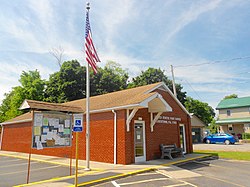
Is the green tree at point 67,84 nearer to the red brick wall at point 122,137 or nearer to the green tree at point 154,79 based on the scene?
the green tree at point 154,79

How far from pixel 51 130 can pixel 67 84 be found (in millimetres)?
25660

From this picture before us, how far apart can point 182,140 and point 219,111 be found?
94.1 ft

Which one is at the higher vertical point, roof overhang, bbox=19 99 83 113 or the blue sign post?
roof overhang, bbox=19 99 83 113

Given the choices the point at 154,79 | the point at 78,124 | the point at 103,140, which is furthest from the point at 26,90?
the point at 78,124

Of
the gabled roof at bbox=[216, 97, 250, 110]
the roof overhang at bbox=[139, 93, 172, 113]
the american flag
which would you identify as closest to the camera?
the american flag

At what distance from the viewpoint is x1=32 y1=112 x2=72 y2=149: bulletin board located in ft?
26.3

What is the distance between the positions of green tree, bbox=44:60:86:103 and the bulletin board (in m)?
24.4

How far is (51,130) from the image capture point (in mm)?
8562

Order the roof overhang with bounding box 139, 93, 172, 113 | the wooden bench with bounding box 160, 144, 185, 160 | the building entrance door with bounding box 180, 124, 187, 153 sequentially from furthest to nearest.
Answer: the building entrance door with bounding box 180, 124, 187, 153 → the wooden bench with bounding box 160, 144, 185, 160 → the roof overhang with bounding box 139, 93, 172, 113

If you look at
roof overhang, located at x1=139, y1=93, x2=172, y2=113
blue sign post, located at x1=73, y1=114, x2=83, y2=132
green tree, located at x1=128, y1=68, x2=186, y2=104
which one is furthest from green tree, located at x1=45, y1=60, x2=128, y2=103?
blue sign post, located at x1=73, y1=114, x2=83, y2=132

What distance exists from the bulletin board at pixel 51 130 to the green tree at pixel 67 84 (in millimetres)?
24374

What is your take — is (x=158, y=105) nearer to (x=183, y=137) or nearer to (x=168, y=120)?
(x=168, y=120)

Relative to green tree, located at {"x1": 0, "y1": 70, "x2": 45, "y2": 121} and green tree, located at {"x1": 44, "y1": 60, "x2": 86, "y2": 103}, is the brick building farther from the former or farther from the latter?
green tree, located at {"x1": 0, "y1": 70, "x2": 45, "y2": 121}

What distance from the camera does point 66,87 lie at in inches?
1309
